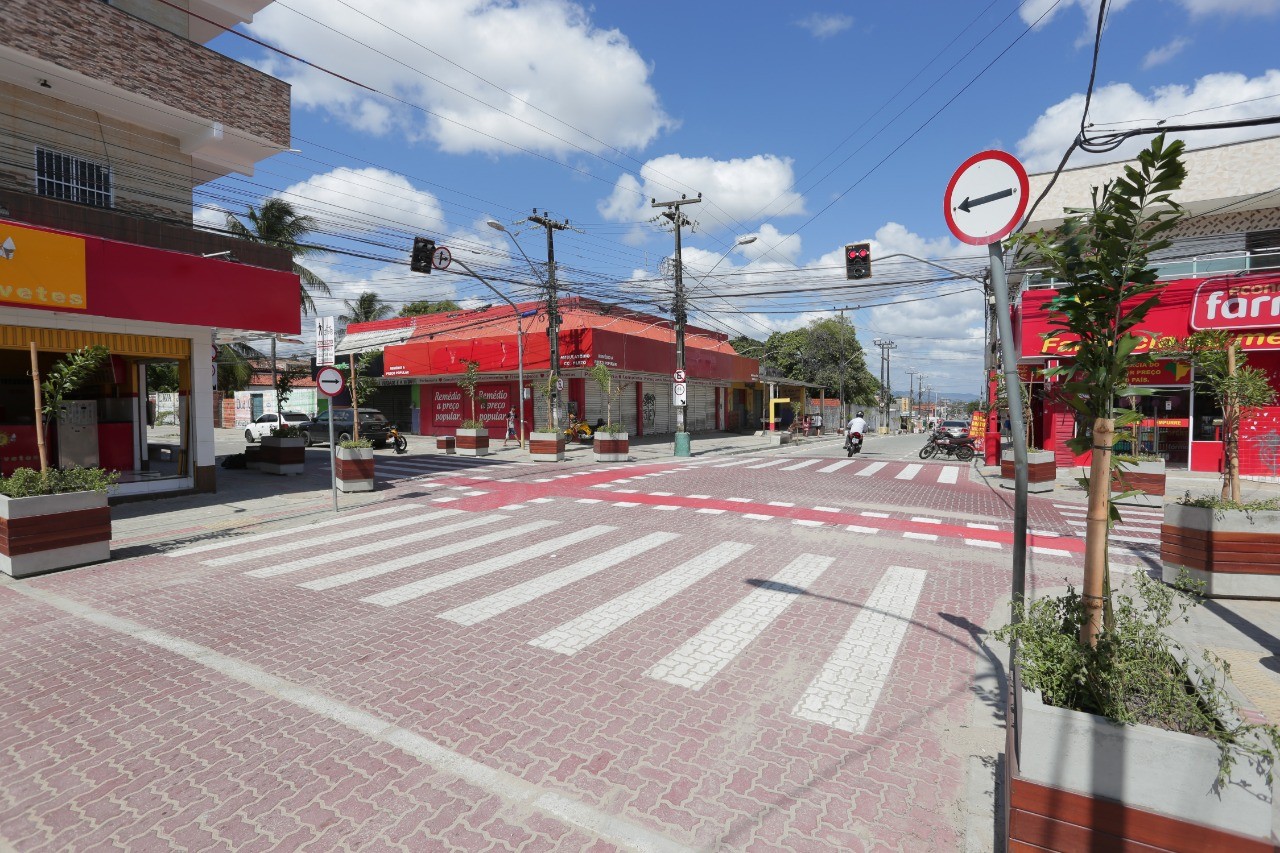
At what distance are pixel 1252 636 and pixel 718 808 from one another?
5.44 meters

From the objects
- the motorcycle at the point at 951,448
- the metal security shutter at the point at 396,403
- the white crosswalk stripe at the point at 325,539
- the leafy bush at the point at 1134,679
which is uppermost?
the metal security shutter at the point at 396,403

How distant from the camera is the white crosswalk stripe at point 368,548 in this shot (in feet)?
25.1

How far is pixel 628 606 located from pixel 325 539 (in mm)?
5590

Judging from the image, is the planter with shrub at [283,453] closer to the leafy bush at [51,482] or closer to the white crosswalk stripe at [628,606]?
the leafy bush at [51,482]

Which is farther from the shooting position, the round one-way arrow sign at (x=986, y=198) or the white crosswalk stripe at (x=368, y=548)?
the white crosswalk stripe at (x=368, y=548)

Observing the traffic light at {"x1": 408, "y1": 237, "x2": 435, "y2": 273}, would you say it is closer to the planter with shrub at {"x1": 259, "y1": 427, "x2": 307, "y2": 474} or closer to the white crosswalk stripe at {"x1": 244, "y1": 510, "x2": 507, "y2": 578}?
the planter with shrub at {"x1": 259, "y1": 427, "x2": 307, "y2": 474}

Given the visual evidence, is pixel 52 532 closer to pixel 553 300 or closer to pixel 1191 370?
pixel 553 300

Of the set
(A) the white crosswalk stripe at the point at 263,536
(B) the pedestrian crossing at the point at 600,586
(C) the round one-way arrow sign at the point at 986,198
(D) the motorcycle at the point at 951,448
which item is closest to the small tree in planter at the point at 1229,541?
(B) the pedestrian crossing at the point at 600,586

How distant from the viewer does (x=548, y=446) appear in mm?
21234

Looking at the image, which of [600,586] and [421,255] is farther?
[421,255]

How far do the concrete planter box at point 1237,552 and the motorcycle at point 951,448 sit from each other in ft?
56.1

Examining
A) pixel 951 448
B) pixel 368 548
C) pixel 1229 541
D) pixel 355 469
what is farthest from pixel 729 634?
pixel 951 448

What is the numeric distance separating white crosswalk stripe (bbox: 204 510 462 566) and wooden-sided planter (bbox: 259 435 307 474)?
805cm

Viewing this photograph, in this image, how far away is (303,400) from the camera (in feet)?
149
